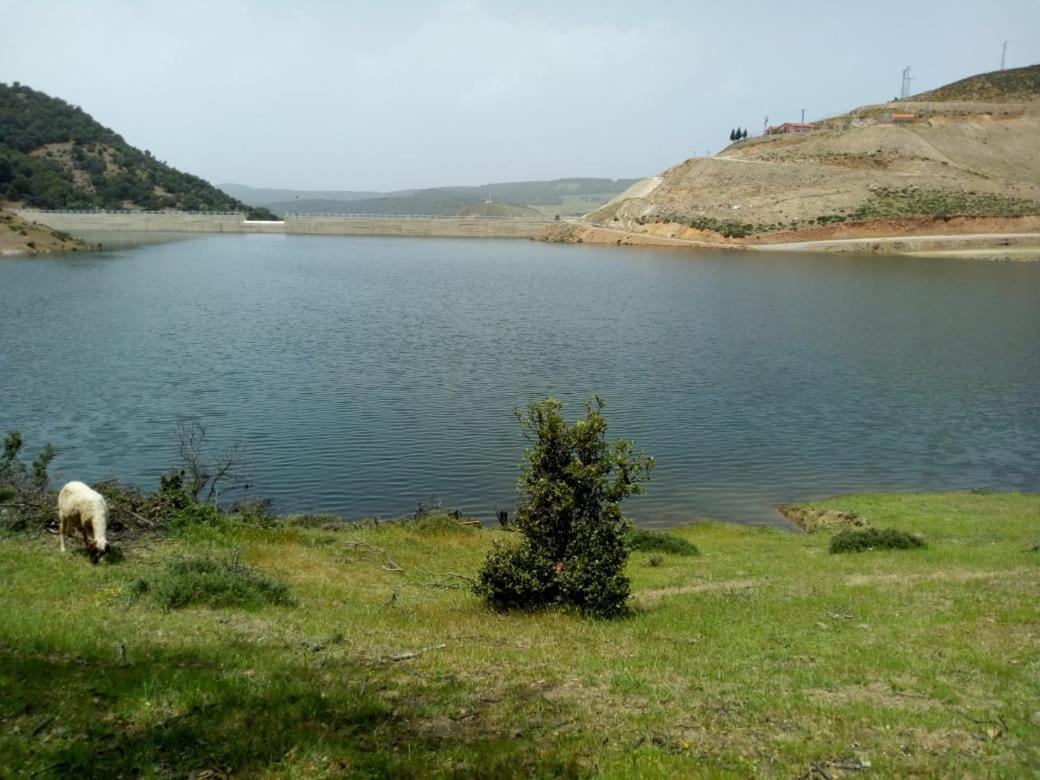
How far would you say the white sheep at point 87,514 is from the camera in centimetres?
1352

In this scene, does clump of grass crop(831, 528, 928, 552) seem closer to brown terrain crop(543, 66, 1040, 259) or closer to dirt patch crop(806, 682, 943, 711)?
dirt patch crop(806, 682, 943, 711)

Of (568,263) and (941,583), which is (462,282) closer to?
(568,263)

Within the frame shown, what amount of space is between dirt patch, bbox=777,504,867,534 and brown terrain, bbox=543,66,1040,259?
317 feet

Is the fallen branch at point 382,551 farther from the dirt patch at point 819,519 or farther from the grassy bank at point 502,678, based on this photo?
the dirt patch at point 819,519

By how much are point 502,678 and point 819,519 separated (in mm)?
16760

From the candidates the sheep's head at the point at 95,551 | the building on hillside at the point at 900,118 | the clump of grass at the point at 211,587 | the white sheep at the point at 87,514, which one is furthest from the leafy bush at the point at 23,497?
the building on hillside at the point at 900,118

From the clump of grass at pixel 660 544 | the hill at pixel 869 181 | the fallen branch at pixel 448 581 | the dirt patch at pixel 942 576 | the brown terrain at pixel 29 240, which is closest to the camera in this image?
the dirt patch at pixel 942 576

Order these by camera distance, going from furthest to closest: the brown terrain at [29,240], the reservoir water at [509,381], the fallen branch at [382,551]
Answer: the brown terrain at [29,240] → the reservoir water at [509,381] → the fallen branch at [382,551]

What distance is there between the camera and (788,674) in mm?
9828

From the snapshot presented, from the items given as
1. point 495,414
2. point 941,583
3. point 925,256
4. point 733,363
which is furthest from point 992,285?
point 941,583

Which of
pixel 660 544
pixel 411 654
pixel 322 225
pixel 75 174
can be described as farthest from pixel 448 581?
pixel 75 174

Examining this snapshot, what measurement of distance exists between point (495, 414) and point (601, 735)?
2545 cm

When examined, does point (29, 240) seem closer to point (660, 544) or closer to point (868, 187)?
point (660, 544)

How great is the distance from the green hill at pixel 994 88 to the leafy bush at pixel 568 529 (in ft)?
612
